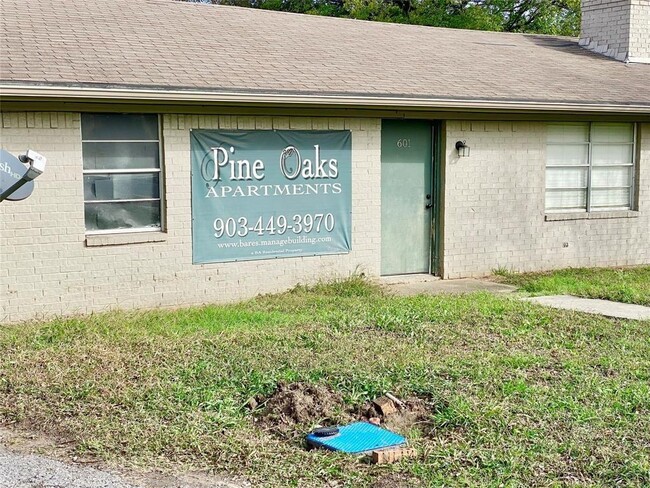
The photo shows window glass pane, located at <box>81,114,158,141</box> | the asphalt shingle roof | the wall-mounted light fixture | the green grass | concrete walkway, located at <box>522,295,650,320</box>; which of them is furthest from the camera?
the wall-mounted light fixture

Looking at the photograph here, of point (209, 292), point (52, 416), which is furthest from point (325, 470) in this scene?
point (209, 292)

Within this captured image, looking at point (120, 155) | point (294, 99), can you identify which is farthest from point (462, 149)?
point (120, 155)

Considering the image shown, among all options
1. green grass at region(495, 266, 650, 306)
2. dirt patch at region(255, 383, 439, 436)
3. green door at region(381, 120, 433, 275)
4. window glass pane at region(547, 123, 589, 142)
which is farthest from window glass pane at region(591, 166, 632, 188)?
dirt patch at region(255, 383, 439, 436)

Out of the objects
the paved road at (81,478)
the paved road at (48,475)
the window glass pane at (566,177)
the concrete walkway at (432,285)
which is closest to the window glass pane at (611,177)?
the window glass pane at (566,177)

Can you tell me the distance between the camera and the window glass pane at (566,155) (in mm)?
14703

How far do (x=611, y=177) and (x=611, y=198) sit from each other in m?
0.37

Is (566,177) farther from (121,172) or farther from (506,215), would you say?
(121,172)

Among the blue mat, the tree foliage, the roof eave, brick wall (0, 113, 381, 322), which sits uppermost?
the tree foliage

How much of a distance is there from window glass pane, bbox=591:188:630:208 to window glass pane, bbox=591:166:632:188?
109mm

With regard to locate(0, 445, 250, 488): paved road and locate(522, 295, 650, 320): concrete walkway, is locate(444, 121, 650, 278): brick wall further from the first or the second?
locate(0, 445, 250, 488): paved road

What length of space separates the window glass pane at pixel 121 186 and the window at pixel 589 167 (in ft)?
22.4

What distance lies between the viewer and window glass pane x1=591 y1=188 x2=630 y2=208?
15.3 metres

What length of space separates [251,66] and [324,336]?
5.01 m

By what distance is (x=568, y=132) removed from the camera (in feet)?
48.8
